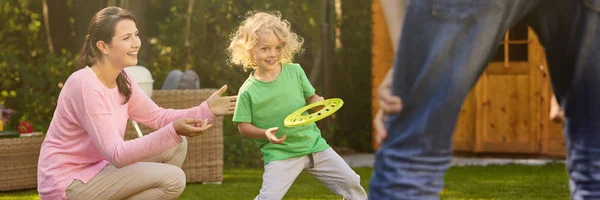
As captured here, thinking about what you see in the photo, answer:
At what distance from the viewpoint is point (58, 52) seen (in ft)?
31.9

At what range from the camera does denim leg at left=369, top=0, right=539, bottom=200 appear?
1.81 meters

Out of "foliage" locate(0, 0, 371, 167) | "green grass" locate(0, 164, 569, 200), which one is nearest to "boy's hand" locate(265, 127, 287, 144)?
"green grass" locate(0, 164, 569, 200)

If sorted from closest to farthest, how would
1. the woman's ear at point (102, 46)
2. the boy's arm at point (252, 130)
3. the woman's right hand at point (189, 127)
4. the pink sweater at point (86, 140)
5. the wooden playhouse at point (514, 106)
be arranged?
the woman's right hand at point (189, 127) < the pink sweater at point (86, 140) < the woman's ear at point (102, 46) < the boy's arm at point (252, 130) < the wooden playhouse at point (514, 106)

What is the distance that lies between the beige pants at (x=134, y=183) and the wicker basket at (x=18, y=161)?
256 cm

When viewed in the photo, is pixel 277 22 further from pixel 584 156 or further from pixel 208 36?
pixel 208 36

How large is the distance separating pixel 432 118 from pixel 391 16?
0.23 metres

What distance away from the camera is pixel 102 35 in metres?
3.80

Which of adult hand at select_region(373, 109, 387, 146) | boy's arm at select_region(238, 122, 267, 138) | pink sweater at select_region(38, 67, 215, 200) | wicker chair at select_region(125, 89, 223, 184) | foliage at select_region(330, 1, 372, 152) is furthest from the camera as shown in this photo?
foliage at select_region(330, 1, 372, 152)

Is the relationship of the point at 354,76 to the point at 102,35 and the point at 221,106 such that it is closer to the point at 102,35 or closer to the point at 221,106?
the point at 221,106

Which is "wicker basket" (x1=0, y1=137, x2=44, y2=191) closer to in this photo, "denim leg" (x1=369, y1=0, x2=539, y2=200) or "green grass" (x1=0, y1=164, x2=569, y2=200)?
"green grass" (x1=0, y1=164, x2=569, y2=200)

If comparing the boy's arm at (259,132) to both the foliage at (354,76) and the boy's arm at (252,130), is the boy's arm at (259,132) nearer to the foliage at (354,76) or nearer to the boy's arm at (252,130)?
the boy's arm at (252,130)

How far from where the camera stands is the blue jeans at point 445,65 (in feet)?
5.93

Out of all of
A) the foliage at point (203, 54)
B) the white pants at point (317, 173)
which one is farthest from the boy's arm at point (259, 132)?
the foliage at point (203, 54)

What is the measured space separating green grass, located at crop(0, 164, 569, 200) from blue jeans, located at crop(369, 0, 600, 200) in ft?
12.8
